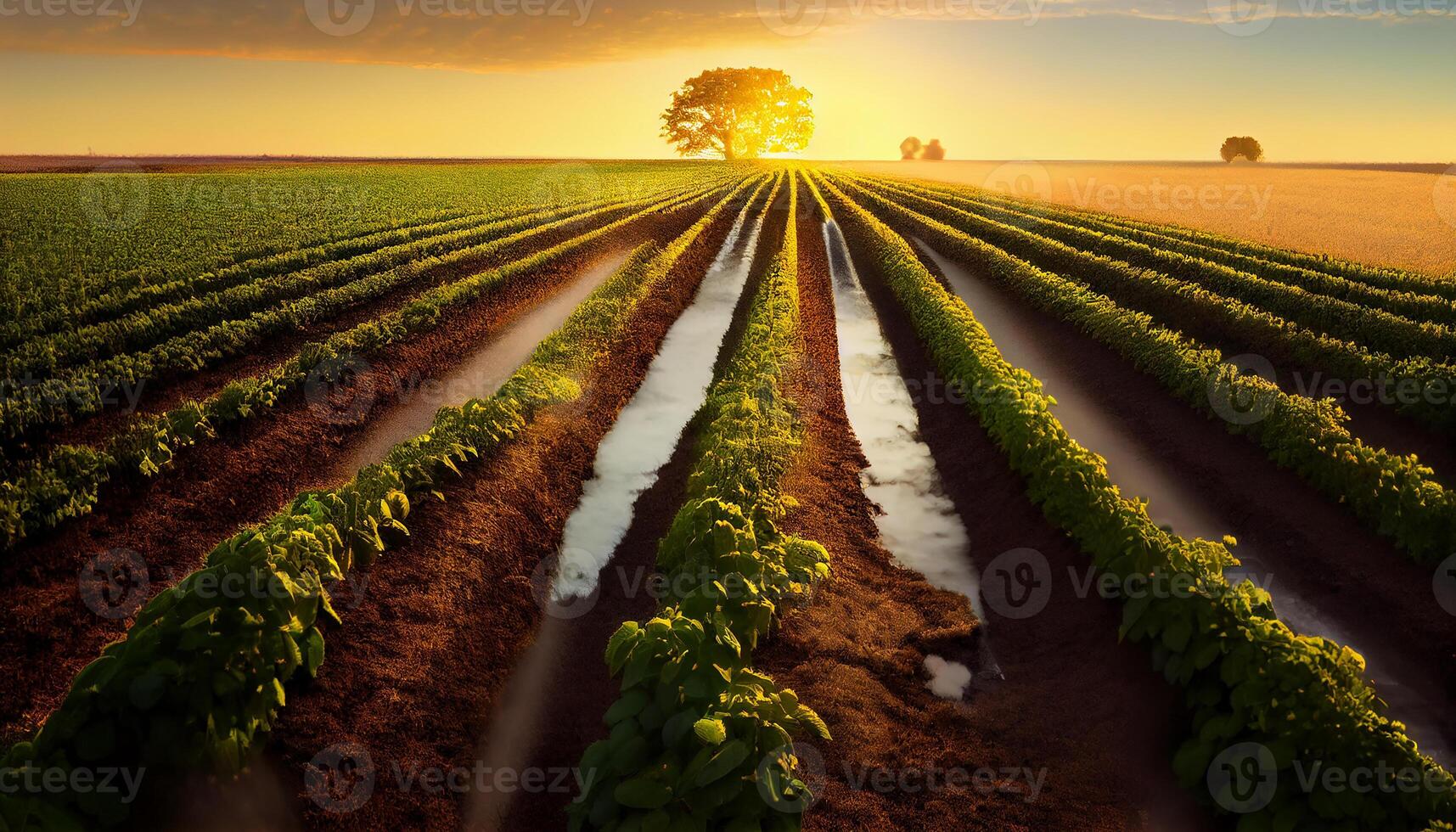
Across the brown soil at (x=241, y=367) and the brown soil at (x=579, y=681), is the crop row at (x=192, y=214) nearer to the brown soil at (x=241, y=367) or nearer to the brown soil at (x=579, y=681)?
the brown soil at (x=241, y=367)

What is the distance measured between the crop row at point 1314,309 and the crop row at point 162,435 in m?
Answer: 20.6

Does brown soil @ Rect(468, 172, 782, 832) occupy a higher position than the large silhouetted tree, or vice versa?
the large silhouetted tree

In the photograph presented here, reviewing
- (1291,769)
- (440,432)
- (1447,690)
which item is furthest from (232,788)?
(1447,690)

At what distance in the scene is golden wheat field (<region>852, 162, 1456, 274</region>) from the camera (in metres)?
30.7

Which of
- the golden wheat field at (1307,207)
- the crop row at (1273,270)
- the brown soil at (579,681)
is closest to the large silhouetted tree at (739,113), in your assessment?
the golden wheat field at (1307,207)

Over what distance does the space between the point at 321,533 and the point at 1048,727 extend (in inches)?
246

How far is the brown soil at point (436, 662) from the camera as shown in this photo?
5.00 metres

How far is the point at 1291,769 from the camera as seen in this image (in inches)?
182

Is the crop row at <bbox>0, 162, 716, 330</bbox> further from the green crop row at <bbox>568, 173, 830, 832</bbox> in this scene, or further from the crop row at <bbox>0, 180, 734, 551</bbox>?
the green crop row at <bbox>568, 173, 830, 832</bbox>

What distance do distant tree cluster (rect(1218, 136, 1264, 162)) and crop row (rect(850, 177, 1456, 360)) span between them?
139020 mm

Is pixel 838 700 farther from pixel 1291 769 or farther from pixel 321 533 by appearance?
pixel 321 533

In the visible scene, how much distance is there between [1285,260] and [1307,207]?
29.8 meters

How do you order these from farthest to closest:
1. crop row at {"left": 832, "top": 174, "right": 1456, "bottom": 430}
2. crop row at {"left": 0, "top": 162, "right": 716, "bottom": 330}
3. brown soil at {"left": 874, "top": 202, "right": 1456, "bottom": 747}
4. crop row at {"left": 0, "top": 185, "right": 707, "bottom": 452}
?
crop row at {"left": 0, "top": 162, "right": 716, "bottom": 330}
crop row at {"left": 832, "top": 174, "right": 1456, "bottom": 430}
crop row at {"left": 0, "top": 185, "right": 707, "bottom": 452}
brown soil at {"left": 874, "top": 202, "right": 1456, "bottom": 747}

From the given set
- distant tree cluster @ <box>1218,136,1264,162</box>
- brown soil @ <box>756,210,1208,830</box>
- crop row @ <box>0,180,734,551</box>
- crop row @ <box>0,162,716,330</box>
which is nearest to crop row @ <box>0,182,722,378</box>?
crop row @ <box>0,162,716,330</box>
